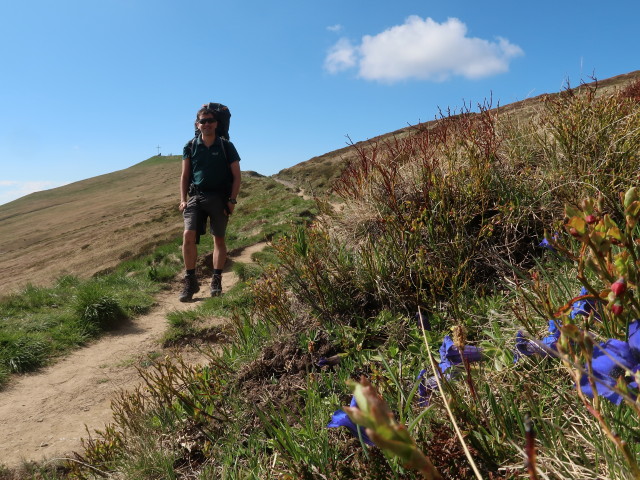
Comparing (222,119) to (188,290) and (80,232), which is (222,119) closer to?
(188,290)

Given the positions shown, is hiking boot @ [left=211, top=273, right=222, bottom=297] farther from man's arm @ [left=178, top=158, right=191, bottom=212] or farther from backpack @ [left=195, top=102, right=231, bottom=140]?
backpack @ [left=195, top=102, right=231, bottom=140]

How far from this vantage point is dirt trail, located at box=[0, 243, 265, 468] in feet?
10.4

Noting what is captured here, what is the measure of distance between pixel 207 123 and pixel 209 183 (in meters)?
0.76

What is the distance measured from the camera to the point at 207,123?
557 cm

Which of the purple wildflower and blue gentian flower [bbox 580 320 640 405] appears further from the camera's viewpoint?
the purple wildflower

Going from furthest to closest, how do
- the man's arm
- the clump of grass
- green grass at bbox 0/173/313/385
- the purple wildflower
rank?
1. the man's arm
2. the clump of grass
3. green grass at bbox 0/173/313/385
4. the purple wildflower

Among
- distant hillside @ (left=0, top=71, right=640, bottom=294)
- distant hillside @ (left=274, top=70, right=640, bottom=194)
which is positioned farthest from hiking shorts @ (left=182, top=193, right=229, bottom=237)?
distant hillside @ (left=274, top=70, right=640, bottom=194)

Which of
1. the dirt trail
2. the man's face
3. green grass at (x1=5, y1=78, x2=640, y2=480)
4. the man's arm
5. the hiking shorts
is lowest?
the dirt trail

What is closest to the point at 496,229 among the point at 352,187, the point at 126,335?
the point at 352,187

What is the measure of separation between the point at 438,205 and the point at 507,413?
5.96ft

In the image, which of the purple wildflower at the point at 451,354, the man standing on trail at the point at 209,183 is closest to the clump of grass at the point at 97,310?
the man standing on trail at the point at 209,183

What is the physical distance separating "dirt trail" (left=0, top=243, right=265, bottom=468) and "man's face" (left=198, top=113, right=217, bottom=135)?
2.41m

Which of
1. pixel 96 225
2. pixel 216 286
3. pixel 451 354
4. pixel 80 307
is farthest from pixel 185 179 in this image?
pixel 96 225

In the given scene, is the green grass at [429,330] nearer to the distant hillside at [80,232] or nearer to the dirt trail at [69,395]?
the dirt trail at [69,395]
